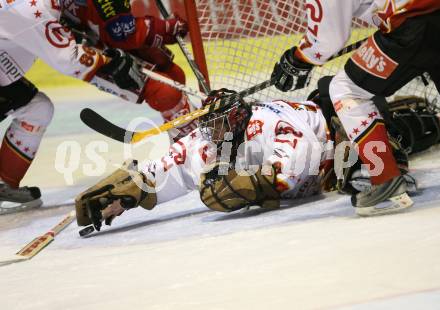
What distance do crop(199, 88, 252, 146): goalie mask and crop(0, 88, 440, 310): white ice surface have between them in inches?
10.1

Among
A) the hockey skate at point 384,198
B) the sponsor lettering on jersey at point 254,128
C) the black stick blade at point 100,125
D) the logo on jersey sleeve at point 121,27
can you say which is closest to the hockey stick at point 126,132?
the black stick blade at point 100,125

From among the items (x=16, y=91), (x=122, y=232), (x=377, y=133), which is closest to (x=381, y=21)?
(x=377, y=133)

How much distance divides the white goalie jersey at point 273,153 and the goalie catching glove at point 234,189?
38mm

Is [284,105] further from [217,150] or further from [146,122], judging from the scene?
[146,122]

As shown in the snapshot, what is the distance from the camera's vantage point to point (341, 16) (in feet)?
7.36

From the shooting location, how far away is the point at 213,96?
9.03 feet

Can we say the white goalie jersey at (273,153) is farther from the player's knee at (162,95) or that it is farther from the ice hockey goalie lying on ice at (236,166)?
the player's knee at (162,95)

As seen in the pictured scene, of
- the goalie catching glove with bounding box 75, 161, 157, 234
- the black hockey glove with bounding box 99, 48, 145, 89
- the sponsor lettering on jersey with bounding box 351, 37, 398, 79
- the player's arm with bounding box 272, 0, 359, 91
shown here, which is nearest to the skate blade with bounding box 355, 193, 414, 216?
the sponsor lettering on jersey with bounding box 351, 37, 398, 79

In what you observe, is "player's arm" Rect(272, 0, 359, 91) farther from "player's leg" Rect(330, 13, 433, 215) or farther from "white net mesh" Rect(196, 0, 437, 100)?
"white net mesh" Rect(196, 0, 437, 100)

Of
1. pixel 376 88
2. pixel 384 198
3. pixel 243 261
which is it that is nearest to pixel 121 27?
pixel 376 88

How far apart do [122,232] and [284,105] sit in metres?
0.68

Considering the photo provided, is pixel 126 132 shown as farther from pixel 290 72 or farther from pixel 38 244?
pixel 290 72

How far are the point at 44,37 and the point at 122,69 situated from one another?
328mm

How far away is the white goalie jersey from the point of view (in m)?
2.56
